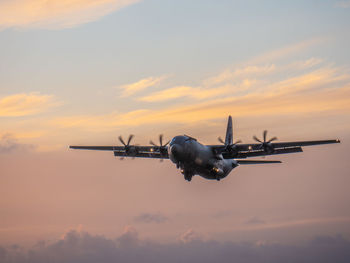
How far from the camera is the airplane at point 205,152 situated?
72938 millimetres

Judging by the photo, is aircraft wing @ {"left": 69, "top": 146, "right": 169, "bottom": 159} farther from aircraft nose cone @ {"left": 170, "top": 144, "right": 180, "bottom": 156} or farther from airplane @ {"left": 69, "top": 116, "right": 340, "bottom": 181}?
aircraft nose cone @ {"left": 170, "top": 144, "right": 180, "bottom": 156}

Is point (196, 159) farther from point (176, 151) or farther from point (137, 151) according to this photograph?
point (137, 151)

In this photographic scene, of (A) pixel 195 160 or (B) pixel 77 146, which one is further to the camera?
(B) pixel 77 146

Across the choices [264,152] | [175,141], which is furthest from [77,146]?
[264,152]

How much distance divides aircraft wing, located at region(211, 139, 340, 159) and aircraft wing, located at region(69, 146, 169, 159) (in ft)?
31.9

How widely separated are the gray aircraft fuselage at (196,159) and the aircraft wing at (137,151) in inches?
318

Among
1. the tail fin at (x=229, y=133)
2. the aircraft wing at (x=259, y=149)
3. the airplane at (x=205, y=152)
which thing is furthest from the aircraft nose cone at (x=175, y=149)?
the tail fin at (x=229, y=133)

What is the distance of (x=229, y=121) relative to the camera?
4213 inches

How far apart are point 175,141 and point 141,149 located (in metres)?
14.2

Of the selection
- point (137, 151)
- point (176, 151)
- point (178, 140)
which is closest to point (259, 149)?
point (178, 140)

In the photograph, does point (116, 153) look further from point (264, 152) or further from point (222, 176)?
point (264, 152)

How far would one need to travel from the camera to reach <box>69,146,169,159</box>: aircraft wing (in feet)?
278

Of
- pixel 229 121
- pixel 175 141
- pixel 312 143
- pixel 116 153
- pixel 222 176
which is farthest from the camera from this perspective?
pixel 229 121

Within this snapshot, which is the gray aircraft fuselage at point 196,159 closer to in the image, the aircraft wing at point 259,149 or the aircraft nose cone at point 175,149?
the aircraft nose cone at point 175,149
